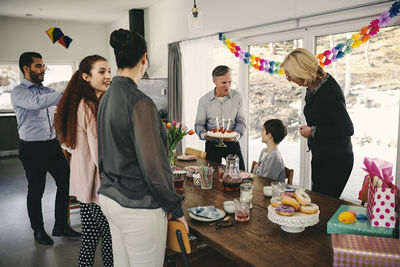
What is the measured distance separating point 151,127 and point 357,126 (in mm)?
2701

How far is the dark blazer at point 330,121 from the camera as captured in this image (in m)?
2.31

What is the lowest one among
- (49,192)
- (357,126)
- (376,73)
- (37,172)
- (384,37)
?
(49,192)

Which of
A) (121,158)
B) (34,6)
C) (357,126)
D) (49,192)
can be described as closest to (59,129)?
(121,158)

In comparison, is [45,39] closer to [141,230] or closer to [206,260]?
[206,260]

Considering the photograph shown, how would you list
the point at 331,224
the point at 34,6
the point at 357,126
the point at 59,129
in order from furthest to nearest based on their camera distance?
the point at 34,6 < the point at 357,126 < the point at 59,129 < the point at 331,224

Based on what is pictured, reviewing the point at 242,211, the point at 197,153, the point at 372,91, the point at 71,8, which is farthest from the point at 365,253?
the point at 71,8

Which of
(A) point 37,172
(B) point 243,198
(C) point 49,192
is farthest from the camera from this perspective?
(C) point 49,192

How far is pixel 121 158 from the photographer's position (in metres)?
1.34

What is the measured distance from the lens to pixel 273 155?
248 centimetres

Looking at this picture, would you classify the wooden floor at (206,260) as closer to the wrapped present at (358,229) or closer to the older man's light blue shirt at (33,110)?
the wrapped present at (358,229)

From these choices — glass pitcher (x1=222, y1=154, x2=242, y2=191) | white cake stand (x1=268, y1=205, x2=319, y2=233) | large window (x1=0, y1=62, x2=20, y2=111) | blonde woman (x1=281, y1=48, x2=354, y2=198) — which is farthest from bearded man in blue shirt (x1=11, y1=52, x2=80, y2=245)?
large window (x1=0, y1=62, x2=20, y2=111)

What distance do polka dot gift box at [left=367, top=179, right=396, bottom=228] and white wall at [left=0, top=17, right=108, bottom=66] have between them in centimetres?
768

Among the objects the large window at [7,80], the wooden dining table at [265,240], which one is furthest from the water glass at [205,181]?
the large window at [7,80]

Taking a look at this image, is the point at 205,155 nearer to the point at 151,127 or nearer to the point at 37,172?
the point at 37,172
